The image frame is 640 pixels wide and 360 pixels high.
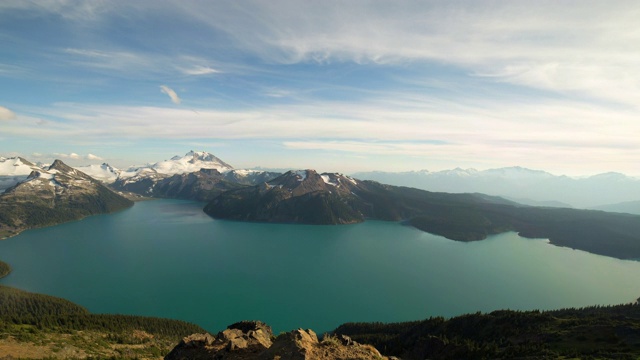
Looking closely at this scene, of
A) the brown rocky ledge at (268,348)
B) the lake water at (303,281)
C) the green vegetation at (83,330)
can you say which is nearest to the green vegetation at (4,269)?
the lake water at (303,281)

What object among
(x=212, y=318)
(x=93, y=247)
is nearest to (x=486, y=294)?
(x=212, y=318)

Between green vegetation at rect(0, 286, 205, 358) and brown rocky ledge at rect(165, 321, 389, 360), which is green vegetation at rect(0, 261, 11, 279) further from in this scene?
brown rocky ledge at rect(165, 321, 389, 360)

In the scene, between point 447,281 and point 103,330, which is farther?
point 447,281

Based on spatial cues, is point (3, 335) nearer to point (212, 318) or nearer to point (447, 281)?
point (212, 318)

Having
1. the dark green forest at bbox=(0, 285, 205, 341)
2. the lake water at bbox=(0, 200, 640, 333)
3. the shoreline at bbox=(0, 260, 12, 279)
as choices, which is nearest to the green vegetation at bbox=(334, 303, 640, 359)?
the lake water at bbox=(0, 200, 640, 333)

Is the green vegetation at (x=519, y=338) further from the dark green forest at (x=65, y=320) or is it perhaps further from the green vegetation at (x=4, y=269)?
the green vegetation at (x=4, y=269)

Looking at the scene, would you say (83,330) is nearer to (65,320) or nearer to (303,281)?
(65,320)

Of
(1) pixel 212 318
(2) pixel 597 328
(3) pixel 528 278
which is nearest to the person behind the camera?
(2) pixel 597 328
